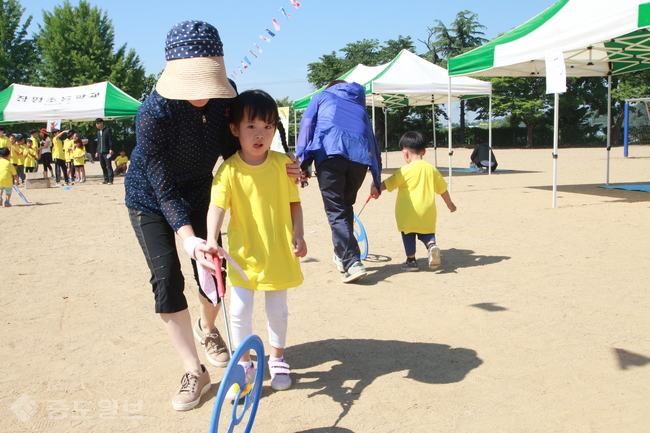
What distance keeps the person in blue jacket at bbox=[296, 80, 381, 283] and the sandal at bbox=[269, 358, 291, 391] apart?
74.8 inches

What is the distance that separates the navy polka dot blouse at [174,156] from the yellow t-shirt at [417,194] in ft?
8.79

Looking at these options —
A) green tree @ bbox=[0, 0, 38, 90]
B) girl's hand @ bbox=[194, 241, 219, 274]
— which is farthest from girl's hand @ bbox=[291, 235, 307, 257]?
green tree @ bbox=[0, 0, 38, 90]

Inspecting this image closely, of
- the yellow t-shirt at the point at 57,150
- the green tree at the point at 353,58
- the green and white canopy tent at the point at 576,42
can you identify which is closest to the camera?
the green and white canopy tent at the point at 576,42

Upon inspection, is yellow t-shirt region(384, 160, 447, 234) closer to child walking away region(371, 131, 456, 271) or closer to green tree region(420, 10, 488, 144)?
child walking away region(371, 131, 456, 271)

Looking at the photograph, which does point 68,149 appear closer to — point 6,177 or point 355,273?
point 6,177

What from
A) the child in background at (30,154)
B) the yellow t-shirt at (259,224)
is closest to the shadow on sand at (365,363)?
the yellow t-shirt at (259,224)

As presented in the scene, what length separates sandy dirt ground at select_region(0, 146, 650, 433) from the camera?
2541 millimetres

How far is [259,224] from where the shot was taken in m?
2.67

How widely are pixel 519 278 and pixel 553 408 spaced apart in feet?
7.52

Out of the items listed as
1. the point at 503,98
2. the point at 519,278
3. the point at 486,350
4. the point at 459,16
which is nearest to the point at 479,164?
the point at 519,278

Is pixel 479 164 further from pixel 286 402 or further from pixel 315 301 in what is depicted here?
pixel 286 402

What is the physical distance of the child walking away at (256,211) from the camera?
8.55 feet

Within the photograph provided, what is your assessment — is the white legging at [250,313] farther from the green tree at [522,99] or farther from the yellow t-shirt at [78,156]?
the green tree at [522,99]

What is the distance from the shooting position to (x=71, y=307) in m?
4.29
